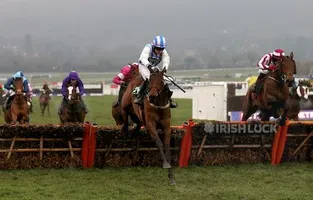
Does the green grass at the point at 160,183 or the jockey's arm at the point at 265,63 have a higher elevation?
the jockey's arm at the point at 265,63

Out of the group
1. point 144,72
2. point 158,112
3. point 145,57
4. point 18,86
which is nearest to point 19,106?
point 18,86

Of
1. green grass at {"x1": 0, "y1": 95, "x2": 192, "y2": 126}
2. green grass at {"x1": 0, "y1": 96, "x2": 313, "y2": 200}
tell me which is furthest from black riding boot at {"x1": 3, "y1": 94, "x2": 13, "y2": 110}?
green grass at {"x1": 0, "y1": 95, "x2": 192, "y2": 126}

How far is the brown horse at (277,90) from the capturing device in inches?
417

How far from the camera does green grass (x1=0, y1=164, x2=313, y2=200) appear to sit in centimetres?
723

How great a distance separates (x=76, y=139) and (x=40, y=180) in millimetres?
1386

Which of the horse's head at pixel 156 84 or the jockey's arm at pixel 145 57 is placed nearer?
the horse's head at pixel 156 84

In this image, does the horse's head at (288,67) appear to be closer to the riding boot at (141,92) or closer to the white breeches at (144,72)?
the white breeches at (144,72)

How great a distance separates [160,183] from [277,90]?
4.36 meters

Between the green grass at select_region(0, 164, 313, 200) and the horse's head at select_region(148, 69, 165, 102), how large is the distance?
143 cm

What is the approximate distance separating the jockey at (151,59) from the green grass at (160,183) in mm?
1358

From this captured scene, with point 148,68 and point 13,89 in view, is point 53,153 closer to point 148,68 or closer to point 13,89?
point 148,68

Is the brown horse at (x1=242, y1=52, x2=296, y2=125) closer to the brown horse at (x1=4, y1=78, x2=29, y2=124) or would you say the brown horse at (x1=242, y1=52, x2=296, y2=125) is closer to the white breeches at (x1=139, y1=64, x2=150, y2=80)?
the white breeches at (x1=139, y1=64, x2=150, y2=80)

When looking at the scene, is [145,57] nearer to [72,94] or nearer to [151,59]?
[151,59]

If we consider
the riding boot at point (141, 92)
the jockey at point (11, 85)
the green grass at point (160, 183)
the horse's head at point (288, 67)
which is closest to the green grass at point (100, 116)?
the jockey at point (11, 85)
